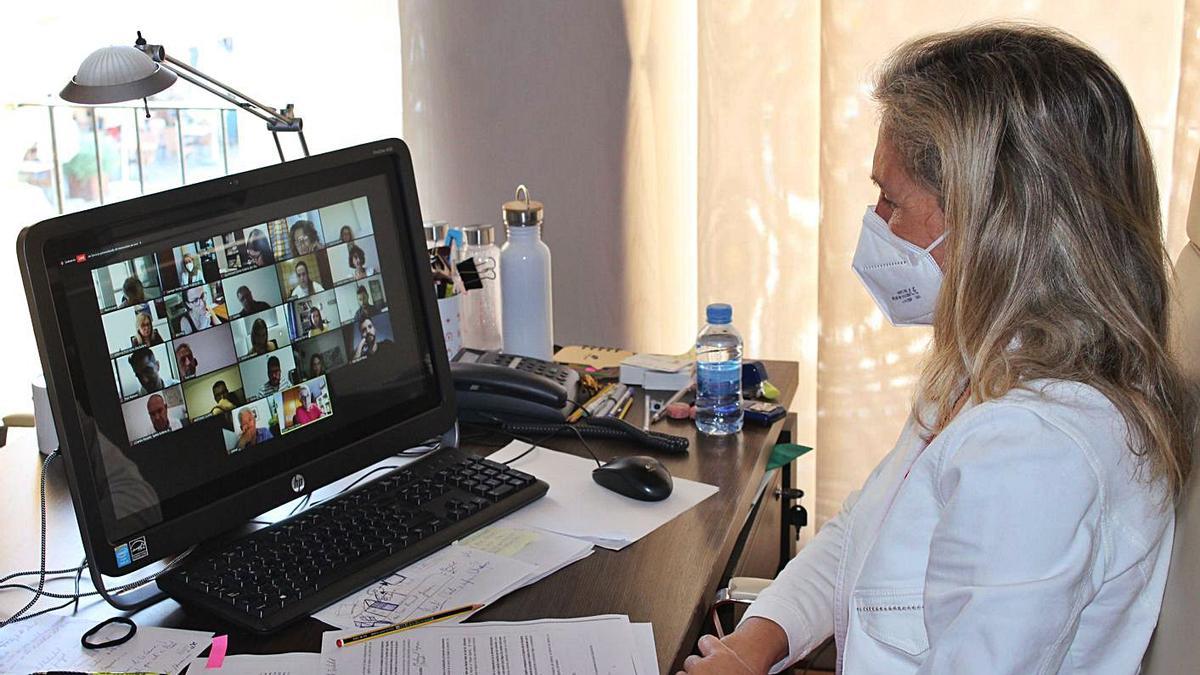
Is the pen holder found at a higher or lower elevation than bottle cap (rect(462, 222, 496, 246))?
lower

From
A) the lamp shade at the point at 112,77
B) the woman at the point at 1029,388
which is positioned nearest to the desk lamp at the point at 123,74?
the lamp shade at the point at 112,77

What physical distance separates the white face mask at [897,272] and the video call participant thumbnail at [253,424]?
653 mm

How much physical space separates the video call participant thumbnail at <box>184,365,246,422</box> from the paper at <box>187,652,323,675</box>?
258 millimetres

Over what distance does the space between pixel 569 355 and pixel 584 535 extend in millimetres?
738

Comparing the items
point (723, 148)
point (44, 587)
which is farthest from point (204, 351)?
point (723, 148)

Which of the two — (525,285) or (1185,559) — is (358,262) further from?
(1185,559)

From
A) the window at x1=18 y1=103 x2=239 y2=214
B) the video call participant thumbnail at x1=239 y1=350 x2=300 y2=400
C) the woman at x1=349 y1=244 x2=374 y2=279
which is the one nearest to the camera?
the video call participant thumbnail at x1=239 y1=350 x2=300 y2=400

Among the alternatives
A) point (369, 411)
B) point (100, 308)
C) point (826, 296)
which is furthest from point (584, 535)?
point (826, 296)

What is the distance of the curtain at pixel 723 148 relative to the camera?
2199 mm

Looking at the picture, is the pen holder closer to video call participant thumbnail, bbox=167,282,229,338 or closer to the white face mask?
video call participant thumbnail, bbox=167,282,229,338

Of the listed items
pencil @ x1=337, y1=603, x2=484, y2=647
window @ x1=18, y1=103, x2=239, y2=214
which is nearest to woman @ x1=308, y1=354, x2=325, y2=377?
pencil @ x1=337, y1=603, x2=484, y2=647

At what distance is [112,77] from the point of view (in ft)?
4.54

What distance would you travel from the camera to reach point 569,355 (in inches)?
76.8

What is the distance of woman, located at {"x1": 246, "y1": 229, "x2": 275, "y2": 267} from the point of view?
Result: 119 cm
